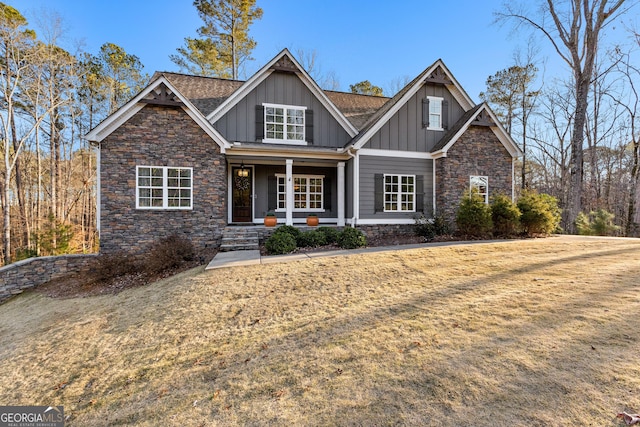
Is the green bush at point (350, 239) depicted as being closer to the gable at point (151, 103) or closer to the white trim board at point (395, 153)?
the white trim board at point (395, 153)

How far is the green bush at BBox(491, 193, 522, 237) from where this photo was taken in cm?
984

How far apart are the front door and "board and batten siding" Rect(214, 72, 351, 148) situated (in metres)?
1.74

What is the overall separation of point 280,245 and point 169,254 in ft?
10.3

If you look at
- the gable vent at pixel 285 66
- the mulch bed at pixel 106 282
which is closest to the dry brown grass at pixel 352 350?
the mulch bed at pixel 106 282

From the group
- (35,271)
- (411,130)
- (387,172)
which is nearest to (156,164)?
(35,271)

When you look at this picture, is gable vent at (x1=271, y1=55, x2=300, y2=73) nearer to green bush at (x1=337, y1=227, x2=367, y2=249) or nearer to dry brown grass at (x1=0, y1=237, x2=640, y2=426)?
green bush at (x1=337, y1=227, x2=367, y2=249)

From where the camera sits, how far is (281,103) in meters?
11.2

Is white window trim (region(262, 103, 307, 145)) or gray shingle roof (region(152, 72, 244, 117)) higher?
gray shingle roof (region(152, 72, 244, 117))

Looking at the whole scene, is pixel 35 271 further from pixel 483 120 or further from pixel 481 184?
pixel 483 120

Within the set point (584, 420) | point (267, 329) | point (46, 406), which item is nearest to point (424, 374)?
point (584, 420)

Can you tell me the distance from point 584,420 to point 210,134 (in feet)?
33.8

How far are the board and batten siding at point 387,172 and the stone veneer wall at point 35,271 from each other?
30.7ft

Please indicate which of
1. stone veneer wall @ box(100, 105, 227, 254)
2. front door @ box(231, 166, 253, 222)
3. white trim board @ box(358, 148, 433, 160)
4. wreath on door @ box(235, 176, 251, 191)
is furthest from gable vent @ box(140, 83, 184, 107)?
white trim board @ box(358, 148, 433, 160)

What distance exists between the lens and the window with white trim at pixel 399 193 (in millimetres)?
11023
